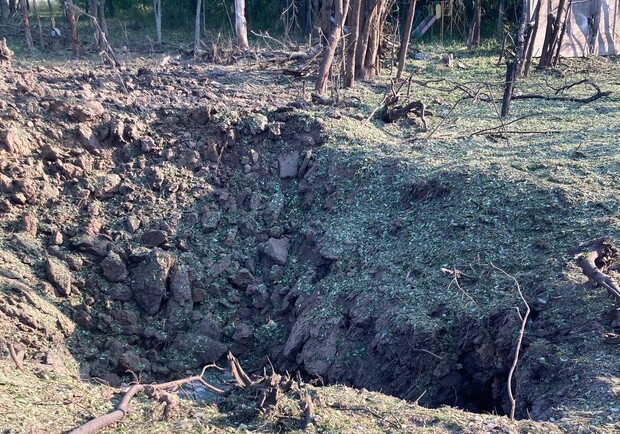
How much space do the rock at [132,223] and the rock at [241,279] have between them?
1.00 metres

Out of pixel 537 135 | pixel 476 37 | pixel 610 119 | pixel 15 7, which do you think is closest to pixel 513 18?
pixel 476 37

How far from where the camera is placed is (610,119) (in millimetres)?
9320

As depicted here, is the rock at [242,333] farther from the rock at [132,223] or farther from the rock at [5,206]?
the rock at [5,206]

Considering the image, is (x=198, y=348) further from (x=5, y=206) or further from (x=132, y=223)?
(x=5, y=206)

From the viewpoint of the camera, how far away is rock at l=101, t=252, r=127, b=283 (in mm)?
6613

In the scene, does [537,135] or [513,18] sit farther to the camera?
[513,18]

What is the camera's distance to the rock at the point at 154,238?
6.97 meters

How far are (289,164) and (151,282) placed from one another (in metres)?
2.14

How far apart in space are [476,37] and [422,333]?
10.6m

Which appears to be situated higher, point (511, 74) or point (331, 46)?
point (331, 46)

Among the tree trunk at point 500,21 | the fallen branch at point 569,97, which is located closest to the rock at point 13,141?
the fallen branch at point 569,97

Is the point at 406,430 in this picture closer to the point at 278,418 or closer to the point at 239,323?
the point at 278,418

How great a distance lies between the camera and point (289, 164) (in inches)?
316

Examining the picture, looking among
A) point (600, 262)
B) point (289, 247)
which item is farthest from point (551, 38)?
point (600, 262)
